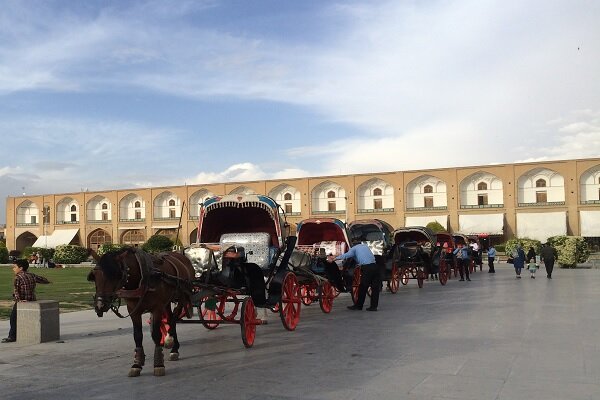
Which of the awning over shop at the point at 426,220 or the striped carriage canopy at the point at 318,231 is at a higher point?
the awning over shop at the point at 426,220

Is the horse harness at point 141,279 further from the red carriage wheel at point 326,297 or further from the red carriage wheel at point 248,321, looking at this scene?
the red carriage wheel at point 326,297

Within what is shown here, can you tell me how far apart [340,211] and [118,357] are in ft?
172

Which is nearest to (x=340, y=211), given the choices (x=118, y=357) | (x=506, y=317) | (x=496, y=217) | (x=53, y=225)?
(x=496, y=217)

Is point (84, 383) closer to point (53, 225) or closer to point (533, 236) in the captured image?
point (533, 236)

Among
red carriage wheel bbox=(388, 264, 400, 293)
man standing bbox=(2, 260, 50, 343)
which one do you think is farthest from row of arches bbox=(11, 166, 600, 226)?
man standing bbox=(2, 260, 50, 343)

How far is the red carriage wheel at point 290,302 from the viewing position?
979cm

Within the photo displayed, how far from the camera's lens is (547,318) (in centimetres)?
1096

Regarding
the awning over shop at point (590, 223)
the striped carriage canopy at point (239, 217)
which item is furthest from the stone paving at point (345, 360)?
the awning over shop at point (590, 223)

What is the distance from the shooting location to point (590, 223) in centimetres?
5031

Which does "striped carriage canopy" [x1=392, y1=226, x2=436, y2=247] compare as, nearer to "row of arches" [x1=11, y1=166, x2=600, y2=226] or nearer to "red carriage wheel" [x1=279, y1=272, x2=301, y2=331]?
"red carriage wheel" [x1=279, y1=272, x2=301, y2=331]

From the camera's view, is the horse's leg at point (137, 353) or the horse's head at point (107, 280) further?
the horse's leg at point (137, 353)

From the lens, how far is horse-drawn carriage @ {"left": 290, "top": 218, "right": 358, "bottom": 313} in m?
11.5

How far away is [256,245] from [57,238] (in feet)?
216

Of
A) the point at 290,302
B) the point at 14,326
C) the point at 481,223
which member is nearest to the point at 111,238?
the point at 481,223
